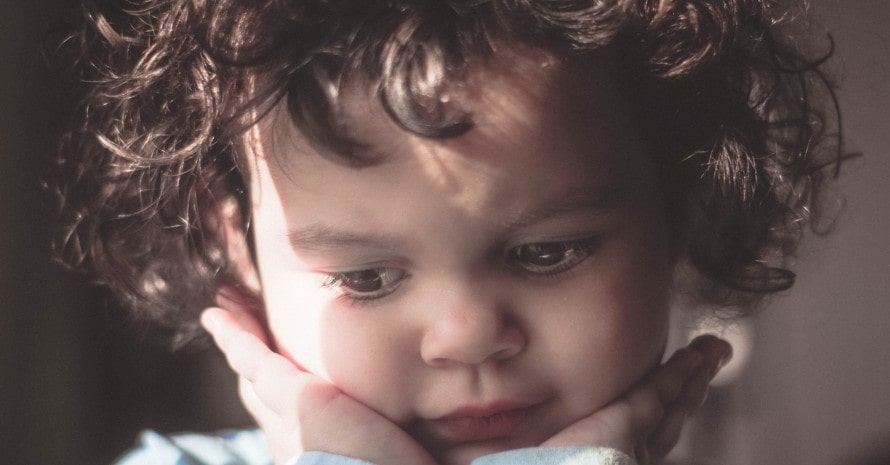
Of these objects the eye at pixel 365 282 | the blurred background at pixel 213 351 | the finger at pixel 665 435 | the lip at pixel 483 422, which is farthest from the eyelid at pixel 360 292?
the blurred background at pixel 213 351

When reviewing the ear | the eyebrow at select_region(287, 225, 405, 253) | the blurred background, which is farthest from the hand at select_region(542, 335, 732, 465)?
the blurred background

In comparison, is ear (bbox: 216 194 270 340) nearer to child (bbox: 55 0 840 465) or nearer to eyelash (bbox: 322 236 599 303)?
child (bbox: 55 0 840 465)

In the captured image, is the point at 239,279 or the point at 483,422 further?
the point at 239,279

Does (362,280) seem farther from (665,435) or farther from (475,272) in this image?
(665,435)

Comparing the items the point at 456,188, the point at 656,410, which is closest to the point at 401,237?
the point at 456,188

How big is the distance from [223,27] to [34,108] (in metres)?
0.41

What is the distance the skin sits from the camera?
27.3 inches

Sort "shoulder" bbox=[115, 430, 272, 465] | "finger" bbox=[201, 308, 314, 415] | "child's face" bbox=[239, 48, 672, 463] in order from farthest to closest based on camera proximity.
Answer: "shoulder" bbox=[115, 430, 272, 465] < "finger" bbox=[201, 308, 314, 415] < "child's face" bbox=[239, 48, 672, 463]

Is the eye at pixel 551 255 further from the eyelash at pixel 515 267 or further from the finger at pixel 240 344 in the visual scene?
the finger at pixel 240 344

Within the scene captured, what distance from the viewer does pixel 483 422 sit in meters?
0.75

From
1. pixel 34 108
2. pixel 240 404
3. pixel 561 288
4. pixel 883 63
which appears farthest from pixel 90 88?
pixel 883 63

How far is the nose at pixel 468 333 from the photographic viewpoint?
701 mm

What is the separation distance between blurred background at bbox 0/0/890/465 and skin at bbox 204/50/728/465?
385 mm

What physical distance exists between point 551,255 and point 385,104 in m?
0.18
